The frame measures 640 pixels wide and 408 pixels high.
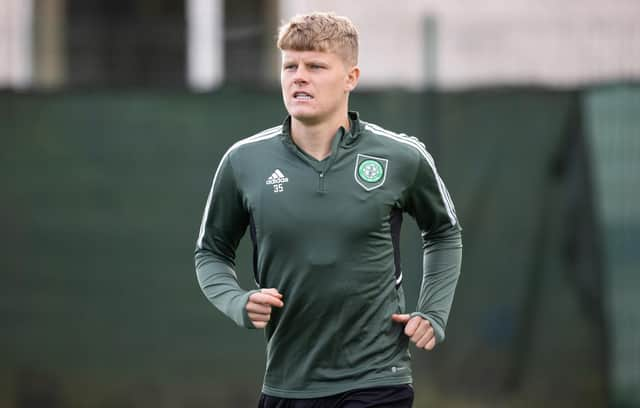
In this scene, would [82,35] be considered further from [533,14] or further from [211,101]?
[533,14]

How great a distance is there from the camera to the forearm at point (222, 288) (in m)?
4.29

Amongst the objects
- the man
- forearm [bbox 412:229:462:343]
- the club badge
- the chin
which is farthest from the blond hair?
forearm [bbox 412:229:462:343]

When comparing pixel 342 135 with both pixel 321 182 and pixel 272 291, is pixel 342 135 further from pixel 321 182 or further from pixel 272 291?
pixel 272 291

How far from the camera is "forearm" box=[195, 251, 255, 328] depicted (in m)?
4.29

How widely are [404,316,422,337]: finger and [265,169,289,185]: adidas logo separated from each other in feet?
2.47

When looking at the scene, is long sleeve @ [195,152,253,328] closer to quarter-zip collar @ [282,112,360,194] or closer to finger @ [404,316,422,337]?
quarter-zip collar @ [282,112,360,194]

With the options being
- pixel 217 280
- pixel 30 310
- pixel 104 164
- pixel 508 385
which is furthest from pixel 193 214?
pixel 217 280

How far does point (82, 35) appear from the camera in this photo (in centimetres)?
1093

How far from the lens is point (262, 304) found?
420 cm

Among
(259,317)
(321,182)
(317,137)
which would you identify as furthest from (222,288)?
(317,137)

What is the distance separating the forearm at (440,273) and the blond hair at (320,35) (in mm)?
865

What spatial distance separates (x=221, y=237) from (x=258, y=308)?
54 cm

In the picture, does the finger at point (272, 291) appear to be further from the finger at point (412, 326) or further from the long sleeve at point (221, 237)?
the finger at point (412, 326)

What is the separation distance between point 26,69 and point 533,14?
4780 millimetres
